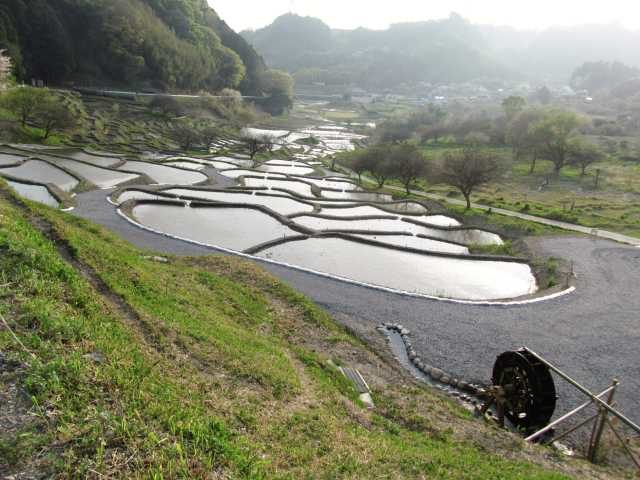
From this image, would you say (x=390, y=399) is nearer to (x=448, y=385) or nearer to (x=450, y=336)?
(x=448, y=385)

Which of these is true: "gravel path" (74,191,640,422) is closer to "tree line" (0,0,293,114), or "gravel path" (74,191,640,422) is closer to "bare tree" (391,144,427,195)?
"bare tree" (391,144,427,195)

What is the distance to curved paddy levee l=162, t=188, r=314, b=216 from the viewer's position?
42.3 metres

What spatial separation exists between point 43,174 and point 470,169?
47304 mm

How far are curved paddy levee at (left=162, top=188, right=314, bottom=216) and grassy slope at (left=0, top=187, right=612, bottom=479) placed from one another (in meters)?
25.4

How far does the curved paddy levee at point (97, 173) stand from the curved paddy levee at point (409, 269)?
1004 inches

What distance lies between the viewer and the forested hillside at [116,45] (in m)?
96.2

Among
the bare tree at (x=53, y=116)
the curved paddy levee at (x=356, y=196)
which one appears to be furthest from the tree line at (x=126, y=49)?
the curved paddy levee at (x=356, y=196)

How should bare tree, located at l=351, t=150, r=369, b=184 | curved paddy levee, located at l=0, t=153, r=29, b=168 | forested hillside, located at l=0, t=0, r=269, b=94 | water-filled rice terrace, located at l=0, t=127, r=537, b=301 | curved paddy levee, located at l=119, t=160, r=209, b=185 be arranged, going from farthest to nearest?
forested hillside, located at l=0, t=0, r=269, b=94 → bare tree, located at l=351, t=150, r=369, b=184 → curved paddy levee, located at l=119, t=160, r=209, b=185 → curved paddy levee, located at l=0, t=153, r=29, b=168 → water-filled rice terrace, located at l=0, t=127, r=537, b=301

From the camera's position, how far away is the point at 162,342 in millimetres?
11391

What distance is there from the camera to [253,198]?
149 feet

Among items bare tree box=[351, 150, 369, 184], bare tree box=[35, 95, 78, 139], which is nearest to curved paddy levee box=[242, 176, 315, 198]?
bare tree box=[351, 150, 369, 184]

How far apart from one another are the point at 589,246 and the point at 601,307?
13026 mm

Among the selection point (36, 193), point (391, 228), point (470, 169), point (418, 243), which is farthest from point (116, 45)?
point (418, 243)

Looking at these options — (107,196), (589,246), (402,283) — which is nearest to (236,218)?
(107,196)
